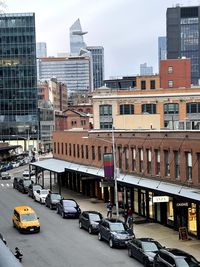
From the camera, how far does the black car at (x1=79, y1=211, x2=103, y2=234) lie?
1467 inches

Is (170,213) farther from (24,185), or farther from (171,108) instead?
(171,108)

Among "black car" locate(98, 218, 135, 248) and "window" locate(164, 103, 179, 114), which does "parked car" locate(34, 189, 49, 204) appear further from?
"window" locate(164, 103, 179, 114)

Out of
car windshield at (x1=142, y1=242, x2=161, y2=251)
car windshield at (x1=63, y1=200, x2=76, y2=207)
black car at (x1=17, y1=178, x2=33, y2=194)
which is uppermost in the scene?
car windshield at (x1=142, y1=242, x2=161, y2=251)

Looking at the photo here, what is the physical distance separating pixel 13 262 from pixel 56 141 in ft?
212

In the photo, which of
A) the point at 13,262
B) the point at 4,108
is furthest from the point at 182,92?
the point at 4,108

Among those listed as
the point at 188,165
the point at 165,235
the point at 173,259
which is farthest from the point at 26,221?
the point at 173,259

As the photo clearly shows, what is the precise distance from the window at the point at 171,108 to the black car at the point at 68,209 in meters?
37.1

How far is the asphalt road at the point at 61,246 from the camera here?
2950 cm

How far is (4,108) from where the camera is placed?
150500 mm

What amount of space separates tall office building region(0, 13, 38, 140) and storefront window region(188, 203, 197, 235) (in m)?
113

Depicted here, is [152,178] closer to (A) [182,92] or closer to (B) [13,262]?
(B) [13,262]

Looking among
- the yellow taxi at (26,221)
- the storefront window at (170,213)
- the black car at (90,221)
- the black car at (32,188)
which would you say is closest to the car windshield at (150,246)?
the black car at (90,221)

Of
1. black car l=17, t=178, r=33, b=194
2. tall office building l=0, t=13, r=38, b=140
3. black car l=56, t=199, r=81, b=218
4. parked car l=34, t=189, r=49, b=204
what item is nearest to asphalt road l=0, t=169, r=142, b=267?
black car l=56, t=199, r=81, b=218

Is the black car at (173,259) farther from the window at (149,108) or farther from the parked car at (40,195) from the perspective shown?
the window at (149,108)
